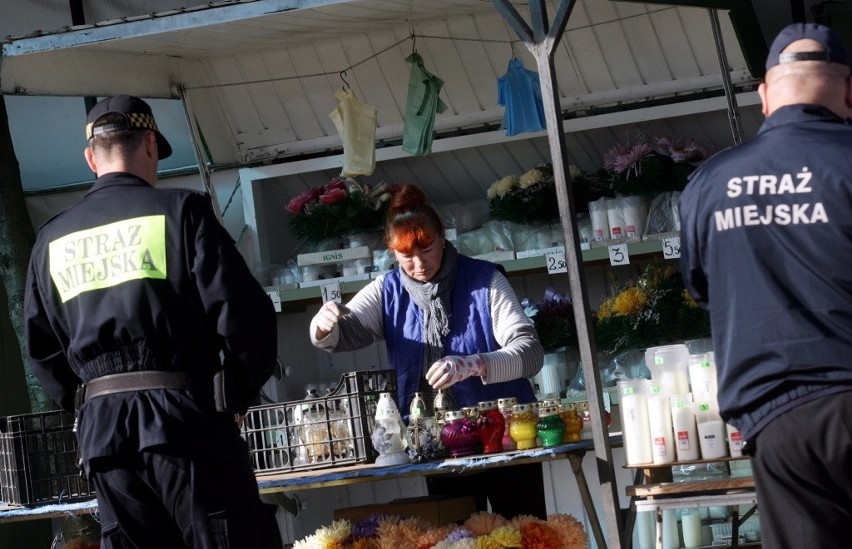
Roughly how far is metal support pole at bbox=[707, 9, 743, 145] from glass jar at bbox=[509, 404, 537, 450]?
232cm

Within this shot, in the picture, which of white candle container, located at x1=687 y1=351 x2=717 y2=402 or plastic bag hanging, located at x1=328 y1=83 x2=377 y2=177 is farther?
plastic bag hanging, located at x1=328 y1=83 x2=377 y2=177

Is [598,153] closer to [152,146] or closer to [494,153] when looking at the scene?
[494,153]

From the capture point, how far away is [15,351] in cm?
798

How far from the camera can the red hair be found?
460 cm

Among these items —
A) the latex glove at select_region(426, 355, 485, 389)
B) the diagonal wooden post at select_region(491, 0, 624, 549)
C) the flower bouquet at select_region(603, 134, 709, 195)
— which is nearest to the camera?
the latex glove at select_region(426, 355, 485, 389)

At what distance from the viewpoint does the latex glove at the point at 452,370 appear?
13.9 ft

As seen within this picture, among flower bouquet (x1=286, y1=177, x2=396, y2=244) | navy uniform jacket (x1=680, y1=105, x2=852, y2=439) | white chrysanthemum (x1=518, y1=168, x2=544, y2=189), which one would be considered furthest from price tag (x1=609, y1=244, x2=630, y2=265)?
navy uniform jacket (x1=680, y1=105, x2=852, y2=439)

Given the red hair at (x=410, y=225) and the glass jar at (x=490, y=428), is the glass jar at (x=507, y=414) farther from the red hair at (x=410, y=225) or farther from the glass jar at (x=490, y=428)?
the red hair at (x=410, y=225)

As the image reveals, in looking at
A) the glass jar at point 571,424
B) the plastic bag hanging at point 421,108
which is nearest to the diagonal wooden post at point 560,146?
the glass jar at point 571,424

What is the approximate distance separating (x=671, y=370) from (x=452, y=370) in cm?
72

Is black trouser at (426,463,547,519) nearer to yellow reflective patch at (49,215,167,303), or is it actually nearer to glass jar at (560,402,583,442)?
glass jar at (560,402,583,442)

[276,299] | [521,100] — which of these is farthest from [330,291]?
[521,100]

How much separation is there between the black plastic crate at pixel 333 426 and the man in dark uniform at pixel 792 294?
1.68 meters

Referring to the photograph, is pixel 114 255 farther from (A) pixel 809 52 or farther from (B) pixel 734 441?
(B) pixel 734 441
